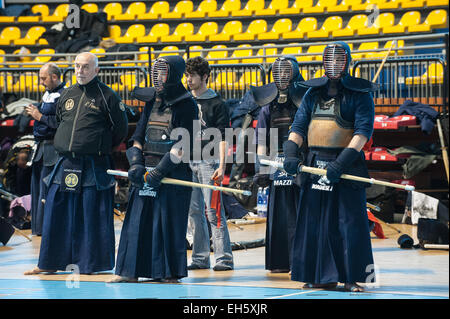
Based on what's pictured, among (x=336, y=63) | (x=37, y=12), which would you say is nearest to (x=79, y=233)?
(x=336, y=63)

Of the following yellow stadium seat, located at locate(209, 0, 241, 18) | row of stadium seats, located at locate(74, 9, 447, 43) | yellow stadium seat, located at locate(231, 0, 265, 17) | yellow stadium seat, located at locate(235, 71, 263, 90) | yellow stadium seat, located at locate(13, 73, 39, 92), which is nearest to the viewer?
yellow stadium seat, located at locate(235, 71, 263, 90)

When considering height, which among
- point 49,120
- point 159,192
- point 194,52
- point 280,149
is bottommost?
point 159,192

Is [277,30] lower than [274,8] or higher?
lower

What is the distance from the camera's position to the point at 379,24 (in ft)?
62.6

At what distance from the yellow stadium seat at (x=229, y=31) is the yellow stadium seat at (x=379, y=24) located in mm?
3430

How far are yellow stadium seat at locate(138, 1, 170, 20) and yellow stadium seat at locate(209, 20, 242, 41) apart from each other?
2056mm

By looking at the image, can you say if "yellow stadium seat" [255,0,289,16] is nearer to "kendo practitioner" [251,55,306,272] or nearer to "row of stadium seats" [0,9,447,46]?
"row of stadium seats" [0,9,447,46]

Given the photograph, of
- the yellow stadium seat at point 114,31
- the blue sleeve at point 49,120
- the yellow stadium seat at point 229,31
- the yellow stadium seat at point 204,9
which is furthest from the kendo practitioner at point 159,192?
the yellow stadium seat at point 114,31

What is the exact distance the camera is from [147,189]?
22.7ft

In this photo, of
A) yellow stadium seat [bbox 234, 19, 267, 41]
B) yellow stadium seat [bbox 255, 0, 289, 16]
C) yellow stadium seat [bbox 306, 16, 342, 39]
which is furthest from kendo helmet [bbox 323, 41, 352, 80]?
yellow stadium seat [bbox 255, 0, 289, 16]

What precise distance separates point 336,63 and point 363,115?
0.48 metres

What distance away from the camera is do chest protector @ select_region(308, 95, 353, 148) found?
6309mm

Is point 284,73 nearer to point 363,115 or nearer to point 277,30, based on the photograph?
point 363,115

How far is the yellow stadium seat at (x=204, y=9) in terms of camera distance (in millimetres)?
21797
